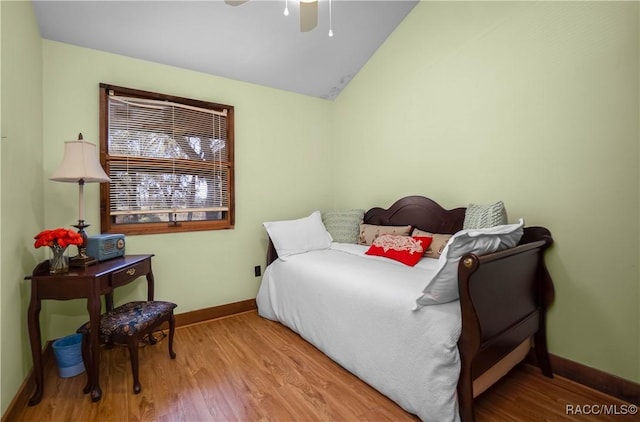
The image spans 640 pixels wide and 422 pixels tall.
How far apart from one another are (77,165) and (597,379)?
10.7 ft

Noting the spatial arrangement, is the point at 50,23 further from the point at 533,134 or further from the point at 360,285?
the point at 533,134

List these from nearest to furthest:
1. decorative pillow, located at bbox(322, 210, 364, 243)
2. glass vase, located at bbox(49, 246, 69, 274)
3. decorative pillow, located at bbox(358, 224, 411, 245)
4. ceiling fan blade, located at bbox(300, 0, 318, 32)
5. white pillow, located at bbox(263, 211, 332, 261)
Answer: glass vase, located at bbox(49, 246, 69, 274) → ceiling fan blade, located at bbox(300, 0, 318, 32) → decorative pillow, located at bbox(358, 224, 411, 245) → white pillow, located at bbox(263, 211, 332, 261) → decorative pillow, located at bbox(322, 210, 364, 243)

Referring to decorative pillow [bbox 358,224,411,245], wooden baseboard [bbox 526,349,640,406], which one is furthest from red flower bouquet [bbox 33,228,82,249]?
wooden baseboard [bbox 526,349,640,406]

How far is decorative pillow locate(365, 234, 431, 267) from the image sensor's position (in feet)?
6.84

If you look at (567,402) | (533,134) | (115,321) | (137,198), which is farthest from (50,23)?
(567,402)

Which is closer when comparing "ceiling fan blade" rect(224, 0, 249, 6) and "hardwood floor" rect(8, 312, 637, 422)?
"hardwood floor" rect(8, 312, 637, 422)

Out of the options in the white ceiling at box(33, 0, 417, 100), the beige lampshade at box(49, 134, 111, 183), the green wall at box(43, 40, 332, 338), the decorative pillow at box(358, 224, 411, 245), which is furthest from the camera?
the decorative pillow at box(358, 224, 411, 245)

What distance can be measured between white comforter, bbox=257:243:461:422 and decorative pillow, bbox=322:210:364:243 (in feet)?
1.07

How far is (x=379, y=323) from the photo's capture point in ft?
5.17

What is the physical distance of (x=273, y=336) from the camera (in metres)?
2.34

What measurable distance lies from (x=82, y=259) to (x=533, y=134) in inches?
114

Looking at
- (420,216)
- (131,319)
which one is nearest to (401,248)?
(420,216)

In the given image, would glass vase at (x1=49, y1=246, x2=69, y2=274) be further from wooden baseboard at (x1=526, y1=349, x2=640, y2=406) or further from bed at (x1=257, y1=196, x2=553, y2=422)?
wooden baseboard at (x1=526, y1=349, x2=640, y2=406)

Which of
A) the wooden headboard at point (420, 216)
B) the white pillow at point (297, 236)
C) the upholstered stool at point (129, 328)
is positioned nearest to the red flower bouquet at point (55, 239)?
the upholstered stool at point (129, 328)
